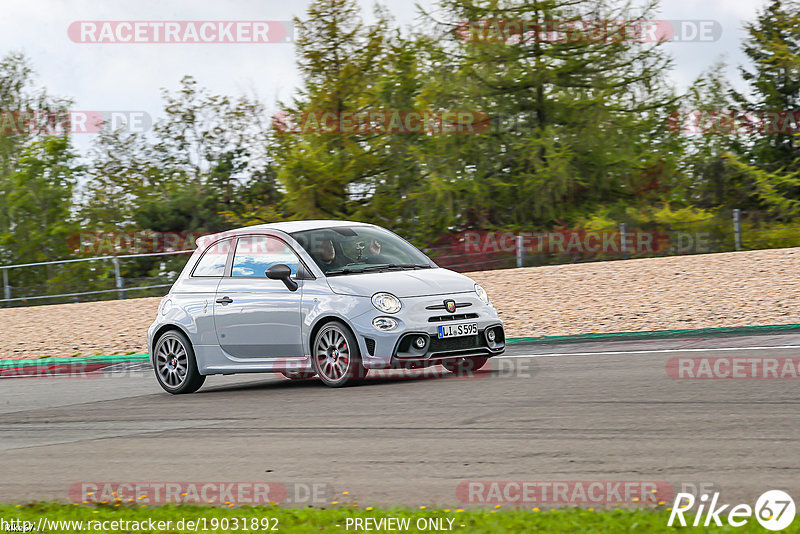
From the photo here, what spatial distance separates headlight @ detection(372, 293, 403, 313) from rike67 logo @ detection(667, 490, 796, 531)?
207 inches

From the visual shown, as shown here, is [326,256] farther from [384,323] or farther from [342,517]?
[342,517]

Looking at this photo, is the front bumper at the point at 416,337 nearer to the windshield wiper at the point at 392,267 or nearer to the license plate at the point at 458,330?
the license plate at the point at 458,330

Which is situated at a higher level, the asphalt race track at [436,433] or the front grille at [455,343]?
the front grille at [455,343]

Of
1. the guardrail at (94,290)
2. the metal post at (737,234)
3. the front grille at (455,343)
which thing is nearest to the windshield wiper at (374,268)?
the front grille at (455,343)

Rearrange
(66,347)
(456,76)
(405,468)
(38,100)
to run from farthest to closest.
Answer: (38,100)
(456,76)
(66,347)
(405,468)

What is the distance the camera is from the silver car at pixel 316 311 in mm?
10422

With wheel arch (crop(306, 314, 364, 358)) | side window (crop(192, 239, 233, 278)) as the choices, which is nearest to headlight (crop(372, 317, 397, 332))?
wheel arch (crop(306, 314, 364, 358))

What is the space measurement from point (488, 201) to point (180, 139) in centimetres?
2136

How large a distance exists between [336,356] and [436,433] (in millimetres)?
3054

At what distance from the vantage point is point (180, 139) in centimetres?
5031

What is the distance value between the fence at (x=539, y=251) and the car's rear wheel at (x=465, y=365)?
1654cm

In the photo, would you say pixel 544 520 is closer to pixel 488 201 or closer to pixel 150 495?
pixel 150 495

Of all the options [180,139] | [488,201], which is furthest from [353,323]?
[180,139]

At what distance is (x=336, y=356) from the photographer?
10.8 m
